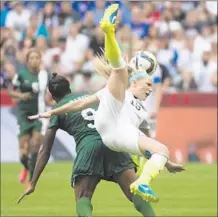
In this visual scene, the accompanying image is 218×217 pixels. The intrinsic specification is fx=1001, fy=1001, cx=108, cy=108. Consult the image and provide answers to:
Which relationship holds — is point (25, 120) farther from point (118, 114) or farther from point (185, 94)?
point (118, 114)

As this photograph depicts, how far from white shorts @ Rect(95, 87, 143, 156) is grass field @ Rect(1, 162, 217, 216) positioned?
15.6ft

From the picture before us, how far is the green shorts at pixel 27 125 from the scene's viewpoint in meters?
17.3

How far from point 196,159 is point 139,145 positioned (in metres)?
12.4

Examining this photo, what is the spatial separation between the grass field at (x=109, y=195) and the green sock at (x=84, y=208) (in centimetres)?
431

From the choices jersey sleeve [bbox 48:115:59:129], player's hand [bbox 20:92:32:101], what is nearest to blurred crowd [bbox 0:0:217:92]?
player's hand [bbox 20:92:32:101]

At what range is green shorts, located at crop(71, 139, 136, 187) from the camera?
9.97 metres

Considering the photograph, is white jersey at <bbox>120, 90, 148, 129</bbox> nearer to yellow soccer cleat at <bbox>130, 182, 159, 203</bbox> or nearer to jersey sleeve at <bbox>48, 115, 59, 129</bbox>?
jersey sleeve at <bbox>48, 115, 59, 129</bbox>

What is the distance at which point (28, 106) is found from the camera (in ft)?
57.0

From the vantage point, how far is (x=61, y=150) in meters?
21.0

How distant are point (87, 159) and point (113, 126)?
725 millimetres

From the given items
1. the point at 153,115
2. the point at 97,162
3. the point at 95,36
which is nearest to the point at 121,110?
the point at 97,162

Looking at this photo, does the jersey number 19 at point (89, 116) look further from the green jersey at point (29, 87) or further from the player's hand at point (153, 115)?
the player's hand at point (153, 115)

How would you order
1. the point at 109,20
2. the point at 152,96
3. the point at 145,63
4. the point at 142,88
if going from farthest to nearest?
the point at 152,96 → the point at 145,63 → the point at 142,88 → the point at 109,20

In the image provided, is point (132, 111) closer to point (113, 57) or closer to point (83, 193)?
point (113, 57)
